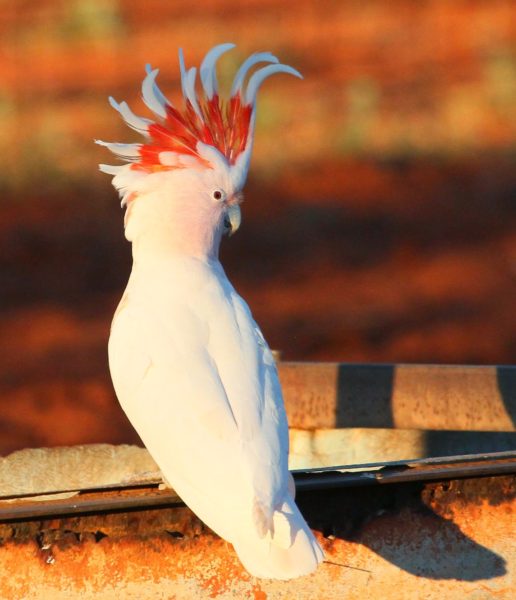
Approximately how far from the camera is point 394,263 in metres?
9.50

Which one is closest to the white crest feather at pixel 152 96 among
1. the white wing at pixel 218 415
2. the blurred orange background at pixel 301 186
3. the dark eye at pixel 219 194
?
the dark eye at pixel 219 194

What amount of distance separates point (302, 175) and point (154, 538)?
396 inches

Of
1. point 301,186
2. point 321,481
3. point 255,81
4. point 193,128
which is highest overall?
point 255,81

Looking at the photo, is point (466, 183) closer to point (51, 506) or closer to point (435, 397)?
point (435, 397)

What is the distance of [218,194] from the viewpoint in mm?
2555

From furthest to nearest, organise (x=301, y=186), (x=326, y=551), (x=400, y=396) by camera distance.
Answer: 1. (x=301, y=186)
2. (x=400, y=396)
3. (x=326, y=551)

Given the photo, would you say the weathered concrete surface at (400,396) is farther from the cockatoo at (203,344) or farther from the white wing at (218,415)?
the white wing at (218,415)

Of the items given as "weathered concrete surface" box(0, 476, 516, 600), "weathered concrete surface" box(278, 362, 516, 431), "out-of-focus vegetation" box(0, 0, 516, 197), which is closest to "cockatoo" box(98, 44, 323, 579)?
"weathered concrete surface" box(0, 476, 516, 600)

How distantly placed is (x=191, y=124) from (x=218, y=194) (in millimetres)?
184

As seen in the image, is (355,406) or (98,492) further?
(355,406)

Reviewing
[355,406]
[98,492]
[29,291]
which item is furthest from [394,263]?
[98,492]

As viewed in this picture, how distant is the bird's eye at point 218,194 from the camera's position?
8.36 ft

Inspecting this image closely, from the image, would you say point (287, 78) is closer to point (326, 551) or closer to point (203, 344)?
point (203, 344)

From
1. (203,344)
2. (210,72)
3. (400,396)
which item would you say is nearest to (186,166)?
(210,72)
